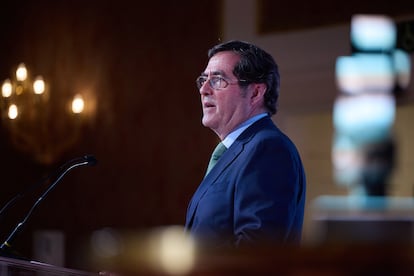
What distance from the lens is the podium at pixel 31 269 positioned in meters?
1.49

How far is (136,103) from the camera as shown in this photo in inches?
205

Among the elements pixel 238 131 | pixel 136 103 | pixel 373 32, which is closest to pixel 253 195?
pixel 238 131

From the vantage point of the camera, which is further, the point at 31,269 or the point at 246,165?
the point at 246,165

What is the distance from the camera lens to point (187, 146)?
16.4 feet

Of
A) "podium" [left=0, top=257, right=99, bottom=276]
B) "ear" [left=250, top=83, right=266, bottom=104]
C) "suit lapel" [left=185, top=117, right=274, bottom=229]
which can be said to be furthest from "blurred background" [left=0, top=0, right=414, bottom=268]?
"podium" [left=0, top=257, right=99, bottom=276]

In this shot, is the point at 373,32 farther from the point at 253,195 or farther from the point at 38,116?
the point at 253,195

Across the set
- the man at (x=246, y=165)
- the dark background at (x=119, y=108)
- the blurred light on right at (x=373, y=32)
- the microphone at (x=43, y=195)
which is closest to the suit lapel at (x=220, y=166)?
the man at (x=246, y=165)

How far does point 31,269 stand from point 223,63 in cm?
65

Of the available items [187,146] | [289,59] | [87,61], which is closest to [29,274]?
[289,59]

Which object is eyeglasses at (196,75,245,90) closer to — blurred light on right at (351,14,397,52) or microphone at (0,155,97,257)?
microphone at (0,155,97,257)

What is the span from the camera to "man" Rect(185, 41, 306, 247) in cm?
166

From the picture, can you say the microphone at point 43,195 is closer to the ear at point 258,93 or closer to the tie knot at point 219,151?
the tie knot at point 219,151

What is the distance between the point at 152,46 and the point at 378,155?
143 centimetres

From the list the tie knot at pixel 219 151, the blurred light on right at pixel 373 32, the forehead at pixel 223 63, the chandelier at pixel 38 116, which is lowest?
the chandelier at pixel 38 116
